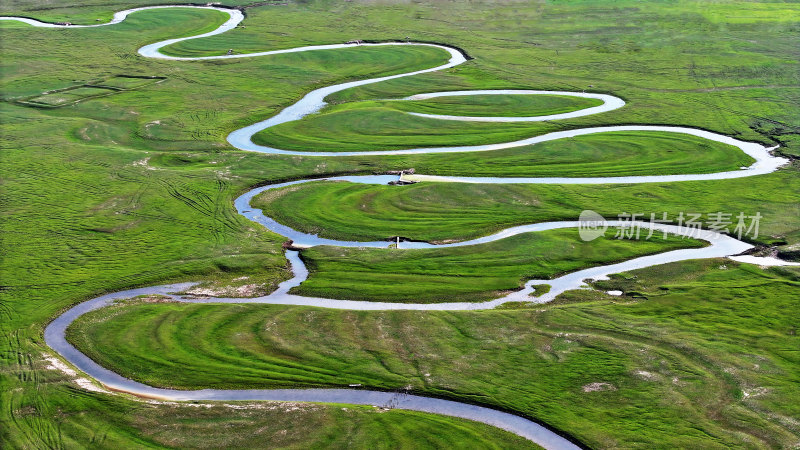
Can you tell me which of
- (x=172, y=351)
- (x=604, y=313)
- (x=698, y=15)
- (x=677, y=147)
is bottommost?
(x=172, y=351)

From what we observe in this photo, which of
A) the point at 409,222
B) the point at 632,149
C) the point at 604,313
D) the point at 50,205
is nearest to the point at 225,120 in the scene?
the point at 50,205

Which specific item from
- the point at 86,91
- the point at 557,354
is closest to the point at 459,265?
the point at 557,354

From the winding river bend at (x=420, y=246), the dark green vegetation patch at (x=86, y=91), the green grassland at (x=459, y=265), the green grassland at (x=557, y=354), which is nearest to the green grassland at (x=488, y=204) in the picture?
the winding river bend at (x=420, y=246)

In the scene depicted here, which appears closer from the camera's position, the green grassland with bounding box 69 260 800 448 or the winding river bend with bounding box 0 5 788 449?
the green grassland with bounding box 69 260 800 448

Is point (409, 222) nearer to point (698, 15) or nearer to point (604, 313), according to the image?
point (604, 313)

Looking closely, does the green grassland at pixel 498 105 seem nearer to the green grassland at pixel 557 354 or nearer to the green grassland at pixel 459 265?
the green grassland at pixel 459 265

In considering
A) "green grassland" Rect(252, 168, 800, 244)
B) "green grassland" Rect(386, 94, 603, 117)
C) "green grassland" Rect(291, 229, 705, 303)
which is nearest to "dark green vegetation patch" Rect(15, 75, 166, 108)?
"green grassland" Rect(386, 94, 603, 117)

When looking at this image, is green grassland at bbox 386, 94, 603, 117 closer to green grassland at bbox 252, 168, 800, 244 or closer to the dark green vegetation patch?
green grassland at bbox 252, 168, 800, 244
